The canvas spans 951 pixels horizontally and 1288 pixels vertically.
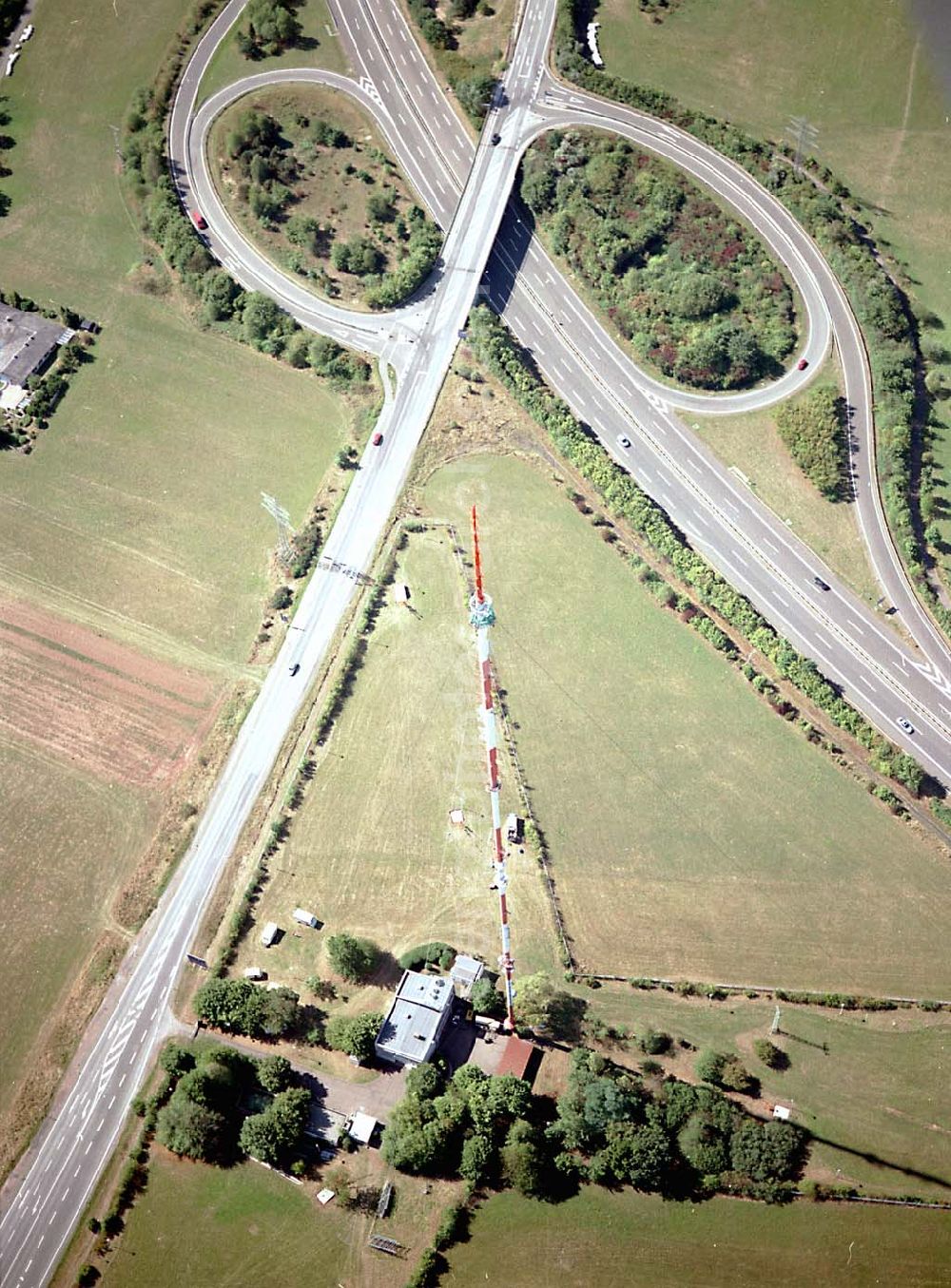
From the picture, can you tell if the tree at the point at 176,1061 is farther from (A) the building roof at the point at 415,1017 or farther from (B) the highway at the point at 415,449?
(A) the building roof at the point at 415,1017

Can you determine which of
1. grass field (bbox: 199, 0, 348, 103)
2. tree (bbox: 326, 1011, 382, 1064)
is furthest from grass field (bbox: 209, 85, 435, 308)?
tree (bbox: 326, 1011, 382, 1064)

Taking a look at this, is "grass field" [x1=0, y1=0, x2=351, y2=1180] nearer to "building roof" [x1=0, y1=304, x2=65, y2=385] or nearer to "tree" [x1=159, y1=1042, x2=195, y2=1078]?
"building roof" [x1=0, y1=304, x2=65, y2=385]

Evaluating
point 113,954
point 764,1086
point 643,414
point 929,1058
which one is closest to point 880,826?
point 929,1058

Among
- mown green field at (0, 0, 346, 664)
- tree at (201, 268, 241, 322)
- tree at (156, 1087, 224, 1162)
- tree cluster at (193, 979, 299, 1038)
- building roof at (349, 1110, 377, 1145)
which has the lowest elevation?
tree at (156, 1087, 224, 1162)

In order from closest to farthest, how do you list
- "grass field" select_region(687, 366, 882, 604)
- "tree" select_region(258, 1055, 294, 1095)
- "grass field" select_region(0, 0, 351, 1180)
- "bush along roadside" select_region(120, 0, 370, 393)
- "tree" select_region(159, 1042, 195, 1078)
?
"tree" select_region(258, 1055, 294, 1095), "tree" select_region(159, 1042, 195, 1078), "grass field" select_region(0, 0, 351, 1180), "grass field" select_region(687, 366, 882, 604), "bush along roadside" select_region(120, 0, 370, 393)

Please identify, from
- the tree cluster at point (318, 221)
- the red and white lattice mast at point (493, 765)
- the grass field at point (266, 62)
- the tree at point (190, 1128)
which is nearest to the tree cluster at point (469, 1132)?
the red and white lattice mast at point (493, 765)
